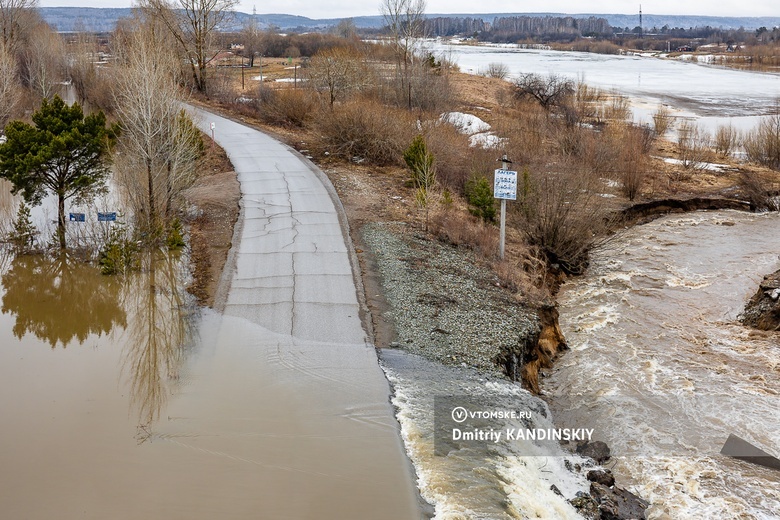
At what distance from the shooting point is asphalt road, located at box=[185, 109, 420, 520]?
345 inches

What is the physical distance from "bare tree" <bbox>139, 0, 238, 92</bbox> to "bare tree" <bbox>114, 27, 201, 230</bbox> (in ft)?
83.2

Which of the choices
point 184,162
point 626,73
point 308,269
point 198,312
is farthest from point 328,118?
point 626,73

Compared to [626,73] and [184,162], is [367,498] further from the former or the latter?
[626,73]

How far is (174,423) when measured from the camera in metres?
10.1

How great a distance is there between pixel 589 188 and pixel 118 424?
46.5 feet

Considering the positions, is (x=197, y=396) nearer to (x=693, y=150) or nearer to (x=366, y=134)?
(x=366, y=134)

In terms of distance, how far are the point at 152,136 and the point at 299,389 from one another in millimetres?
9181

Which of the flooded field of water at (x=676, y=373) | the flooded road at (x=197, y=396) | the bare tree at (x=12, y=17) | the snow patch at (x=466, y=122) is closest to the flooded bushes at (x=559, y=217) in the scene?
the flooded field of water at (x=676, y=373)

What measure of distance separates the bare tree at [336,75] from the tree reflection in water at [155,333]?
63.9 feet

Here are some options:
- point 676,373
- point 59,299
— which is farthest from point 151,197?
point 676,373

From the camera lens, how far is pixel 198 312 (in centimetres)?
1373

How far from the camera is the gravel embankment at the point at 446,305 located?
479 inches

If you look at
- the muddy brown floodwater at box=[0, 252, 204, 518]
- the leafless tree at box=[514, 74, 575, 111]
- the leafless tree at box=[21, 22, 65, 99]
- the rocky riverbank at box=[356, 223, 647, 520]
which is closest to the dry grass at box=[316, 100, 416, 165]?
the rocky riverbank at box=[356, 223, 647, 520]
